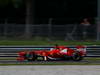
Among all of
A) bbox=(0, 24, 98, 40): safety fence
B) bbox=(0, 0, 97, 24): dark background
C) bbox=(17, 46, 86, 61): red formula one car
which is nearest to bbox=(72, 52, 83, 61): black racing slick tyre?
bbox=(17, 46, 86, 61): red formula one car

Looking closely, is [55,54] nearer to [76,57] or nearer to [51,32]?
[76,57]

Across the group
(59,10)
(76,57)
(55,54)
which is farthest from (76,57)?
(59,10)

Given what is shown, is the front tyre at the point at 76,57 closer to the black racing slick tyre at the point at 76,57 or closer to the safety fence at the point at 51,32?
the black racing slick tyre at the point at 76,57

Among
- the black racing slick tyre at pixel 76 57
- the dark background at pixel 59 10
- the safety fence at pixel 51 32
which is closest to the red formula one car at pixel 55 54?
the black racing slick tyre at pixel 76 57

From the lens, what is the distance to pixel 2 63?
12695mm

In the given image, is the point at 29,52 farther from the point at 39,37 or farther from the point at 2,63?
the point at 39,37

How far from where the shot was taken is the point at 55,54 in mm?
12922

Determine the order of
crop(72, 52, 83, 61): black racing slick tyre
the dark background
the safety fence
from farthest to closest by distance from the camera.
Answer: the dark background < the safety fence < crop(72, 52, 83, 61): black racing slick tyre

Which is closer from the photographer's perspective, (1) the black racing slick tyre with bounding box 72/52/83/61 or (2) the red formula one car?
(2) the red formula one car

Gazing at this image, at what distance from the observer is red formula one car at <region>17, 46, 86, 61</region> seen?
12.9 meters

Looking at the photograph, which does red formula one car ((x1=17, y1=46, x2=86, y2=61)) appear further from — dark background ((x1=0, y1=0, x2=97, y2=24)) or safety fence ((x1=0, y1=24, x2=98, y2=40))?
dark background ((x1=0, y1=0, x2=97, y2=24))

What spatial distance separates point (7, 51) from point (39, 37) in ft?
29.3

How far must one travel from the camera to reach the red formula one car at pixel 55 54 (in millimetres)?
12914
